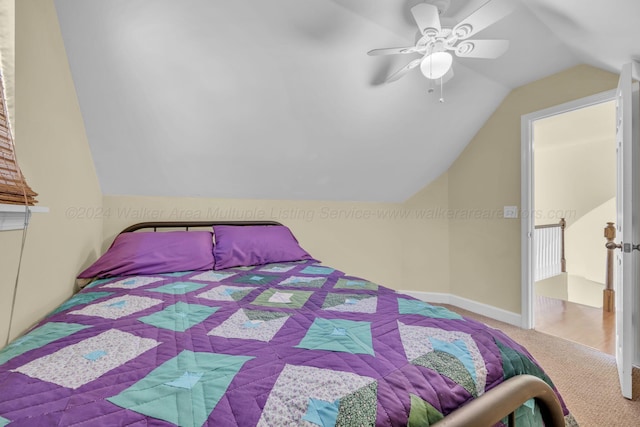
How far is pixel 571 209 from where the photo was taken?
15.0 ft

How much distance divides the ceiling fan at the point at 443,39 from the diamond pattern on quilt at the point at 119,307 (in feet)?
5.49

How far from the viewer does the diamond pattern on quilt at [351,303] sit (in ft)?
3.75

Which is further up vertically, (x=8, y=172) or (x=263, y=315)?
(x=8, y=172)

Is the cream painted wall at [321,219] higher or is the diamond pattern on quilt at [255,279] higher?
the cream painted wall at [321,219]

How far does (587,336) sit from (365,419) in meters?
2.99

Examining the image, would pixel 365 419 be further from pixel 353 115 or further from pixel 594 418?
pixel 353 115

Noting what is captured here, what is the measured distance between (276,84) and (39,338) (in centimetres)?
179

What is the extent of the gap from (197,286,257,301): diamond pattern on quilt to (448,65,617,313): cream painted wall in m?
2.56

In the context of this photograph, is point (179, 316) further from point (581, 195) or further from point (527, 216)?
point (581, 195)

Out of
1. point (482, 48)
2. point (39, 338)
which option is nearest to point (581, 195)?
point (482, 48)

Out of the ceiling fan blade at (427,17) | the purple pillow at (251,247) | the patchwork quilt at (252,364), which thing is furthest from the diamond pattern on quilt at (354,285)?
the ceiling fan blade at (427,17)

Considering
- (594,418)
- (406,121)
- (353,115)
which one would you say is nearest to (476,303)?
(594,418)

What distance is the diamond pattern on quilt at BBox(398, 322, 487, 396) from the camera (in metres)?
0.76

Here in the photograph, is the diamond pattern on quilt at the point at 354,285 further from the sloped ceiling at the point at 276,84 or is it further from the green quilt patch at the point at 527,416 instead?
the sloped ceiling at the point at 276,84
